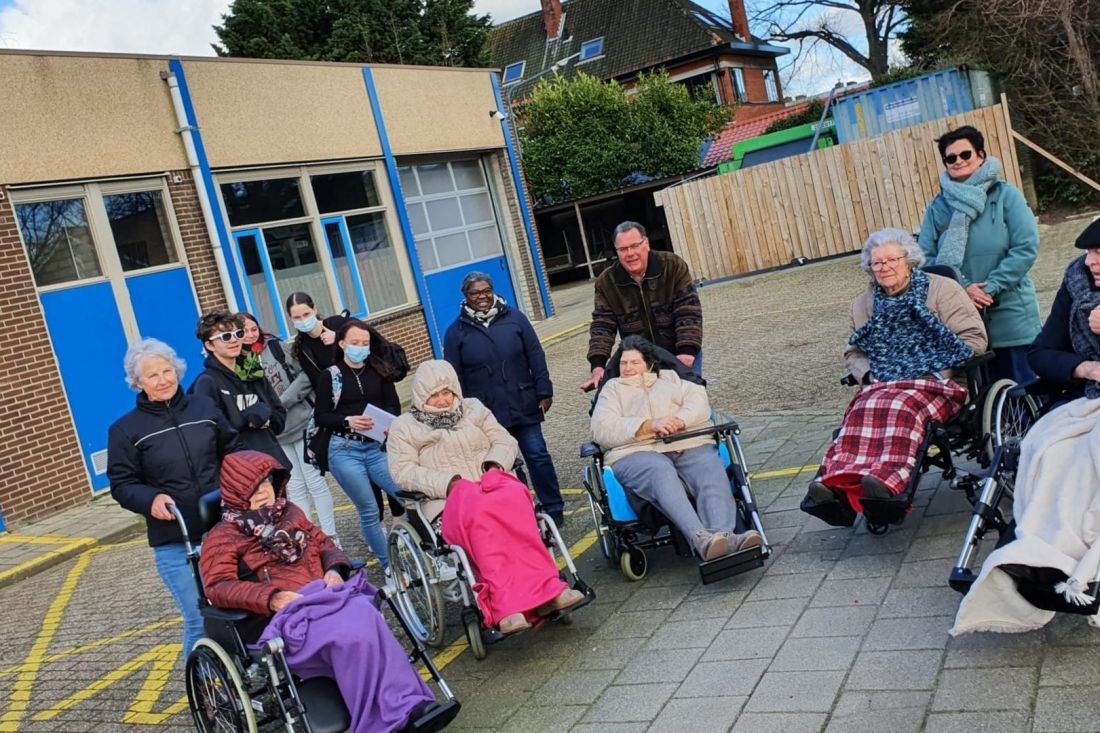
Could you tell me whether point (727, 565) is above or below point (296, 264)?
below

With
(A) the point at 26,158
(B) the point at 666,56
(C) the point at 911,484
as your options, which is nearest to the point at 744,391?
(C) the point at 911,484

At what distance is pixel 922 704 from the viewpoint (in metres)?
3.39

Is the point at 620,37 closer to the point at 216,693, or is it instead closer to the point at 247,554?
the point at 247,554

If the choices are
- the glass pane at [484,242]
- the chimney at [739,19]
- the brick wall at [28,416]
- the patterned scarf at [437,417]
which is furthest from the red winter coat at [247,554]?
the chimney at [739,19]

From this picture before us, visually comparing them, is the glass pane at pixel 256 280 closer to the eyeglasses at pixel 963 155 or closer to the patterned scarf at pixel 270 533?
the patterned scarf at pixel 270 533

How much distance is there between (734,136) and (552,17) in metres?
14.9

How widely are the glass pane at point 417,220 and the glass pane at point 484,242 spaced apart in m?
1.32

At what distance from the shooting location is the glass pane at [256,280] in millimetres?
13969

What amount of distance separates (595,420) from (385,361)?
1.49 m

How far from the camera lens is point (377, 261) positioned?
54.3 ft

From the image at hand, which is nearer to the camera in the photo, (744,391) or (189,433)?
(189,433)

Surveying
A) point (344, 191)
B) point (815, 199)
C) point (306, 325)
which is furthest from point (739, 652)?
point (815, 199)

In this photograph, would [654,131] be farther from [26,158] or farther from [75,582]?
[75,582]

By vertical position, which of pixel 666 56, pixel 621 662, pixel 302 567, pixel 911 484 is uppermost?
pixel 666 56
